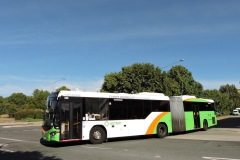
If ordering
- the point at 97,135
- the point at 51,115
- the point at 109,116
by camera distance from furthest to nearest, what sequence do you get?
the point at 109,116 → the point at 97,135 → the point at 51,115

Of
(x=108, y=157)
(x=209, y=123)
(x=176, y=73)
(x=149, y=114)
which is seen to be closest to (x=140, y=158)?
(x=108, y=157)

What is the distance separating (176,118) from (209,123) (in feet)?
19.6

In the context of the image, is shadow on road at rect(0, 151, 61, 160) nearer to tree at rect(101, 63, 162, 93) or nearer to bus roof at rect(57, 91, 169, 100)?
bus roof at rect(57, 91, 169, 100)

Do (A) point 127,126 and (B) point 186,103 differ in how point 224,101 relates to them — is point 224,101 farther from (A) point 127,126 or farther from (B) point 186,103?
(A) point 127,126

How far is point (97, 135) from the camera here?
17.5m

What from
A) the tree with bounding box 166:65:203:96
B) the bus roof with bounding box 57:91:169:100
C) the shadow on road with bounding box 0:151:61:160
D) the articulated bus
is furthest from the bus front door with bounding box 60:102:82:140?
the tree with bounding box 166:65:203:96

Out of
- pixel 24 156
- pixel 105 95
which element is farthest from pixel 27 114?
pixel 24 156

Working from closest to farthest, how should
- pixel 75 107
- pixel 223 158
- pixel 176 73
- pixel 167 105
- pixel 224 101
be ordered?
1. pixel 223 158
2. pixel 75 107
3. pixel 167 105
4. pixel 176 73
5. pixel 224 101

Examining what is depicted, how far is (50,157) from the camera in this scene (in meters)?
12.2

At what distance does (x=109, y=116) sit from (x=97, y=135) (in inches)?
54.0

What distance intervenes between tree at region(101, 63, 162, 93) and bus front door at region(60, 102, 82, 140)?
1484 inches

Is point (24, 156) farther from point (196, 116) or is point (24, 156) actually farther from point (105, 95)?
point (196, 116)

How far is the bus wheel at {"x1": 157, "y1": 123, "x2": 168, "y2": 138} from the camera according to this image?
21039 millimetres

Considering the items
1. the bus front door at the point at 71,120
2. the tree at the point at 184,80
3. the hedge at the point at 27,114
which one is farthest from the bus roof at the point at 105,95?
the tree at the point at 184,80
